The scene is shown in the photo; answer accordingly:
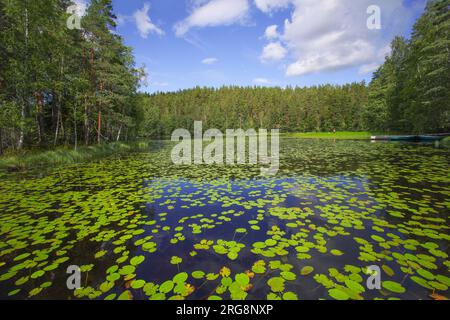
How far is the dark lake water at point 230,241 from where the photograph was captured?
8.82ft

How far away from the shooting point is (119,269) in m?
3.12

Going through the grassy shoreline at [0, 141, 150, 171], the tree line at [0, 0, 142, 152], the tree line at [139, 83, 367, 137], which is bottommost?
the grassy shoreline at [0, 141, 150, 171]

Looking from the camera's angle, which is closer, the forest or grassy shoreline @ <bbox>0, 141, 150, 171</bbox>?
grassy shoreline @ <bbox>0, 141, 150, 171</bbox>

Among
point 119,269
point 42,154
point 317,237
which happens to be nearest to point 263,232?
point 317,237

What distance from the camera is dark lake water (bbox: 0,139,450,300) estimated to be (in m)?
2.69

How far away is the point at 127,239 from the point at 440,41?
1106 inches

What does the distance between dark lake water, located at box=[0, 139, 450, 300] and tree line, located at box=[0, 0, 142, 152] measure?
8222 millimetres

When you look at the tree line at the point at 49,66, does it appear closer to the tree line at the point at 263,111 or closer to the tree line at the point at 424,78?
the tree line at the point at 424,78

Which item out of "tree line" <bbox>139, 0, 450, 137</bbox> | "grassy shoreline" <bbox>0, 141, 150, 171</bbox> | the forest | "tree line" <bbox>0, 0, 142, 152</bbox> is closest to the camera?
"grassy shoreline" <bbox>0, 141, 150, 171</bbox>

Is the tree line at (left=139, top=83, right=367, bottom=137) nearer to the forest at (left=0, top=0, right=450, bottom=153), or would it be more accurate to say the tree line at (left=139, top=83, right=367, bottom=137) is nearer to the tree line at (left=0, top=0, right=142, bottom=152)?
the forest at (left=0, top=0, right=450, bottom=153)

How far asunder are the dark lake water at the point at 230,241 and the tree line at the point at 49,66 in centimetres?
822

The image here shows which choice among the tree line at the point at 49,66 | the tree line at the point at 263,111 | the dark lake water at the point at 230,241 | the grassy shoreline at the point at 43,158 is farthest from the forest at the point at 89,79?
the tree line at the point at 263,111

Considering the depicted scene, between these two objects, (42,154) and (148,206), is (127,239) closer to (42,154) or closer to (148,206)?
(148,206)

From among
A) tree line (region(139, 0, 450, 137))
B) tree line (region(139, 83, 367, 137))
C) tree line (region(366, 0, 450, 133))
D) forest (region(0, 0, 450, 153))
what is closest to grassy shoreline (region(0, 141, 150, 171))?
forest (region(0, 0, 450, 153))
